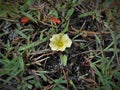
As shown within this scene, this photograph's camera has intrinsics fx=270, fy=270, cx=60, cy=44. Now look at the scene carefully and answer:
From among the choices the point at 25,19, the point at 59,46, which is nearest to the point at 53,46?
the point at 59,46

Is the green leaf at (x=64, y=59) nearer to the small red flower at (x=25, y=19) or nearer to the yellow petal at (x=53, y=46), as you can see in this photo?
the yellow petal at (x=53, y=46)

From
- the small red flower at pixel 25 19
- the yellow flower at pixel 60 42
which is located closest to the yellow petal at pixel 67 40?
the yellow flower at pixel 60 42

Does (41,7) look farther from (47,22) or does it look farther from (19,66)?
(19,66)

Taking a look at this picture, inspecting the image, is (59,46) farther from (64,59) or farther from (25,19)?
(25,19)

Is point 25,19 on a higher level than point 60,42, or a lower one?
higher

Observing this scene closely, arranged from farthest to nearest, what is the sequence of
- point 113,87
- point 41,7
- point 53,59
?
point 41,7
point 53,59
point 113,87

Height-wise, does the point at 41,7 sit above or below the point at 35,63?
above

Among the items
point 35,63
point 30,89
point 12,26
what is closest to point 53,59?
point 35,63

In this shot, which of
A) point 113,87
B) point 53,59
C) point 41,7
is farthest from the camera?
point 41,7

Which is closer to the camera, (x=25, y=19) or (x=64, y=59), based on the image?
(x=64, y=59)
